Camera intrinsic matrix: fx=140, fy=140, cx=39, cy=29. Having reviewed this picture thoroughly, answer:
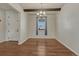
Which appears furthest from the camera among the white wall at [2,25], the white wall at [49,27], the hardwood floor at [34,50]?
the white wall at [49,27]

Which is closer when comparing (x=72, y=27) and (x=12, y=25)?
(x=72, y=27)

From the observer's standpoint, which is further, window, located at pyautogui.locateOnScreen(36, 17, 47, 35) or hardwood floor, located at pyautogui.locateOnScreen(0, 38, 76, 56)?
window, located at pyautogui.locateOnScreen(36, 17, 47, 35)

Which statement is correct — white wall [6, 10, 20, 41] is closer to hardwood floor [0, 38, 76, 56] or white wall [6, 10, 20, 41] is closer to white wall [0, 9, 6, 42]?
white wall [0, 9, 6, 42]

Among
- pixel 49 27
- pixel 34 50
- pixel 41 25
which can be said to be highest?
pixel 41 25

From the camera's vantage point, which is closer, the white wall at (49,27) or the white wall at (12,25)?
the white wall at (12,25)

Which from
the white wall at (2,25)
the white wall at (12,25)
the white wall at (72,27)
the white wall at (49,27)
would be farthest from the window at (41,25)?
the white wall at (72,27)

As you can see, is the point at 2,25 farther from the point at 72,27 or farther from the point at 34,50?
the point at 72,27

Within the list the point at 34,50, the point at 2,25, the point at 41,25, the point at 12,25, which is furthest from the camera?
the point at 41,25

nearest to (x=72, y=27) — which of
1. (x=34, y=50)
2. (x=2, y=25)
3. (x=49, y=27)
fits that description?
(x=34, y=50)

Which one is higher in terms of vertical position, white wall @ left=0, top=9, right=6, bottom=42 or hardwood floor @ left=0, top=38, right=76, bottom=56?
white wall @ left=0, top=9, right=6, bottom=42

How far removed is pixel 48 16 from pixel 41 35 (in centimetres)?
164

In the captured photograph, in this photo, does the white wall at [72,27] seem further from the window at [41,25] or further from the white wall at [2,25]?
the window at [41,25]

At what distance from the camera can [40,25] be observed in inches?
447

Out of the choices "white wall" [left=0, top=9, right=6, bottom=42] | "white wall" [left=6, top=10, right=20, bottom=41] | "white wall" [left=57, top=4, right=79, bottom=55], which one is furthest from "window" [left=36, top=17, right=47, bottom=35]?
"white wall" [left=57, top=4, right=79, bottom=55]
